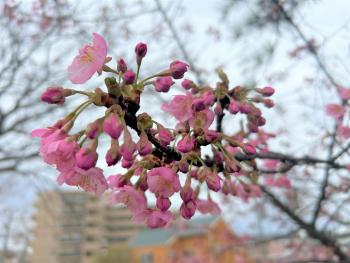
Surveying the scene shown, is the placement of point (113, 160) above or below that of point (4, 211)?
below

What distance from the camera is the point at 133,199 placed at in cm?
105

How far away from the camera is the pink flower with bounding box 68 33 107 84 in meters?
0.96

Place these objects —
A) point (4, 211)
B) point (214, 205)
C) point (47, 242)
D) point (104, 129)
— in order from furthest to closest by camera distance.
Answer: point (47, 242)
point (4, 211)
point (214, 205)
point (104, 129)

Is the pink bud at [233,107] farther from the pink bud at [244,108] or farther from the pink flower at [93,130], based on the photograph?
the pink flower at [93,130]

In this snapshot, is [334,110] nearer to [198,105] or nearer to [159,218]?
[198,105]

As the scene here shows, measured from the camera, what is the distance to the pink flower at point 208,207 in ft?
5.14

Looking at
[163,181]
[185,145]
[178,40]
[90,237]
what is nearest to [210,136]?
[185,145]

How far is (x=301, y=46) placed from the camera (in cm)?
349

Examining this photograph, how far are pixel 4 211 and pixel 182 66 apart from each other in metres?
14.3

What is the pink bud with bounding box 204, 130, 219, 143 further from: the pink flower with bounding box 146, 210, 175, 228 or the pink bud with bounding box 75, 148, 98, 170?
the pink bud with bounding box 75, 148, 98, 170

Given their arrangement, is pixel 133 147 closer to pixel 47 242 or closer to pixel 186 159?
pixel 186 159

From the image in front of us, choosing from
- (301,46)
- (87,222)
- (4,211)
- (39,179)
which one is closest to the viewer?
(301,46)

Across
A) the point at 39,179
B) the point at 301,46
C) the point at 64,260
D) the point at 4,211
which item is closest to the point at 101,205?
the point at 64,260

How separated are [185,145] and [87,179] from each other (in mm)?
276
